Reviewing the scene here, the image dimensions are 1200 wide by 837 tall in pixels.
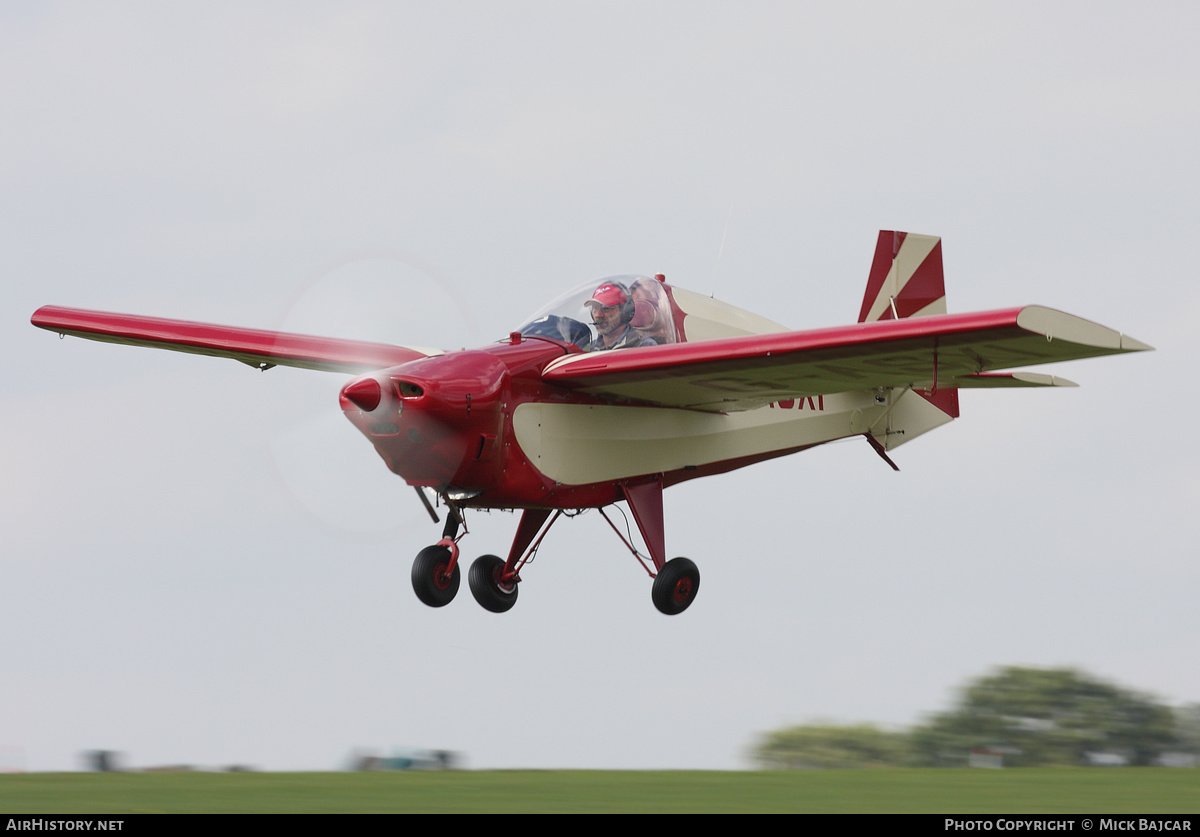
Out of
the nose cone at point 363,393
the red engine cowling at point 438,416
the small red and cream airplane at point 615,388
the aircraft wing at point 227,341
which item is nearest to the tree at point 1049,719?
the small red and cream airplane at point 615,388

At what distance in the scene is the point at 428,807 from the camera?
8773mm

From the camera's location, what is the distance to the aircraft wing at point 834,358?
996 cm

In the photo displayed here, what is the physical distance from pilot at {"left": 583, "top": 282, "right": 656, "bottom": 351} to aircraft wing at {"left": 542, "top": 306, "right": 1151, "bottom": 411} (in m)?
0.43

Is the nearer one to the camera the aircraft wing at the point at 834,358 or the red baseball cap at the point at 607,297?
the aircraft wing at the point at 834,358

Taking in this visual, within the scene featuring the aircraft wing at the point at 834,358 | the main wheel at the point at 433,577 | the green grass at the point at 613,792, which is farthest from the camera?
the main wheel at the point at 433,577

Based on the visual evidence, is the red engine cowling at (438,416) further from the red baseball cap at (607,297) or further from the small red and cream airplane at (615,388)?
the red baseball cap at (607,297)

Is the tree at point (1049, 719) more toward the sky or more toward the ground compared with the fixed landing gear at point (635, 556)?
more toward the ground

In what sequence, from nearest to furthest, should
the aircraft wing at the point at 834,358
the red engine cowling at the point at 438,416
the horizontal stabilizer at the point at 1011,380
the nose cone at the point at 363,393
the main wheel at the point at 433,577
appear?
the aircraft wing at the point at 834,358 < the nose cone at the point at 363,393 < the red engine cowling at the point at 438,416 < the main wheel at the point at 433,577 < the horizontal stabilizer at the point at 1011,380

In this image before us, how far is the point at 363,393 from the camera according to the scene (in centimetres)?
1064

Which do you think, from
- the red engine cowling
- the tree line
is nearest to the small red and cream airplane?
the red engine cowling

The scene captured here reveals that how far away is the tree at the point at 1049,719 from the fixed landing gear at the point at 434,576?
788 cm

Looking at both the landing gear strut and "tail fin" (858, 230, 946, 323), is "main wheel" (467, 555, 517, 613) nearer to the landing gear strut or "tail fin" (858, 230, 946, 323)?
the landing gear strut

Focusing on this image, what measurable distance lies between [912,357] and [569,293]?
132 inches
